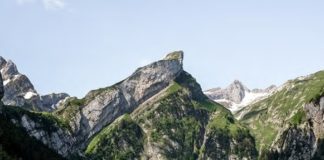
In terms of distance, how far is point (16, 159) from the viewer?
194 m

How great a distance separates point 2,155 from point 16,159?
17.5 metres

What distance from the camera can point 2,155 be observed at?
177250 millimetres

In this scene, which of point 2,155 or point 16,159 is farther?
point 16,159
